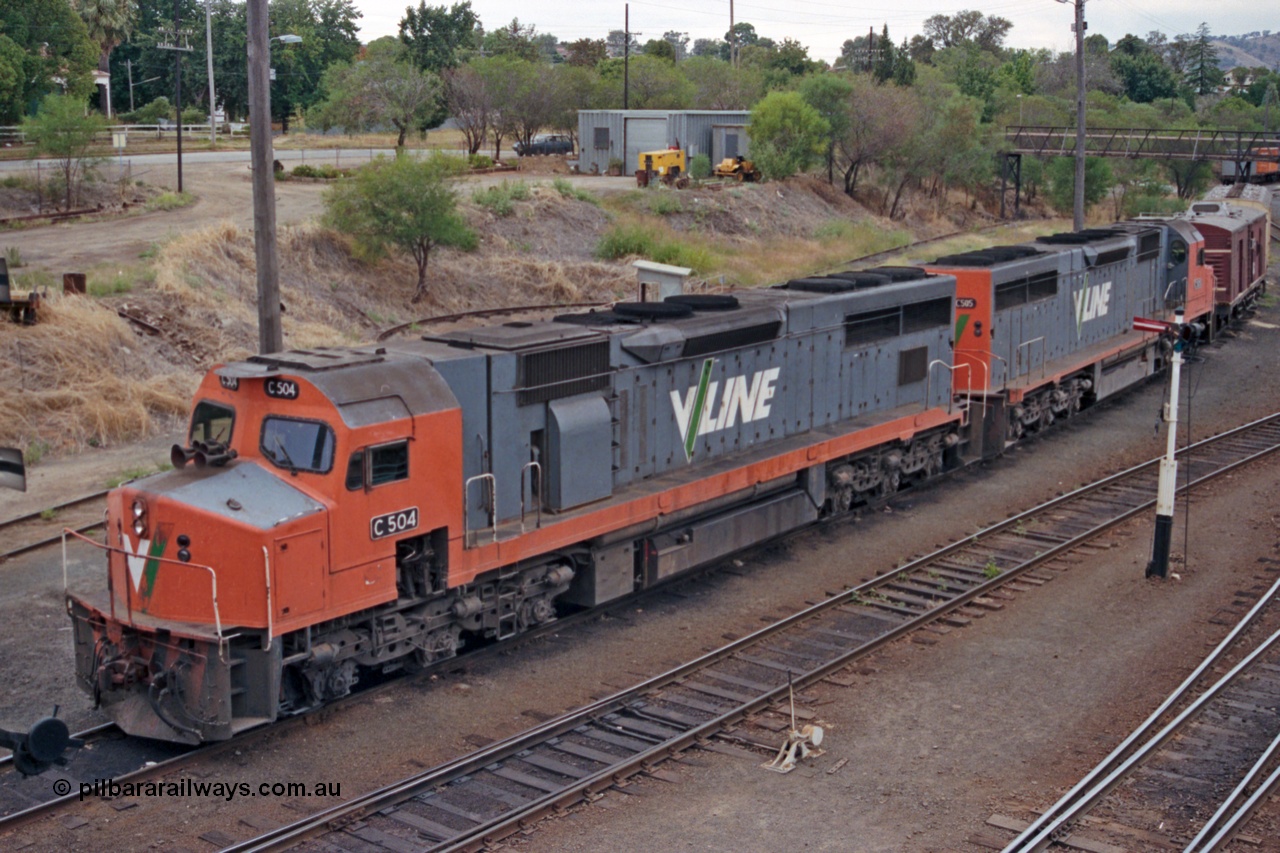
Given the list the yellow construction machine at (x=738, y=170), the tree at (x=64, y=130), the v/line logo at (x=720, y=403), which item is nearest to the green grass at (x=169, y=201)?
the tree at (x=64, y=130)

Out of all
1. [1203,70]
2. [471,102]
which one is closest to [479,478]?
[471,102]

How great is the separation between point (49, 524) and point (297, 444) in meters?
8.41

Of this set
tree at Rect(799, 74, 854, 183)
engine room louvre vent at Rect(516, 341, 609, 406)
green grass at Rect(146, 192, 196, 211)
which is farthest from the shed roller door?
engine room louvre vent at Rect(516, 341, 609, 406)

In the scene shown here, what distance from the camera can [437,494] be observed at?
11359 mm

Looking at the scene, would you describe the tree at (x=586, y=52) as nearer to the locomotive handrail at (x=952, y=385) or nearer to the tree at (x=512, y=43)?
the tree at (x=512, y=43)

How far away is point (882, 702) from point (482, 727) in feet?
12.4

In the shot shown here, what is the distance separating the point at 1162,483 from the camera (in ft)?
51.3

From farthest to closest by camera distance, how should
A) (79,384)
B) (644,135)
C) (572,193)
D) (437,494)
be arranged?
(644,135)
(572,193)
(79,384)
(437,494)

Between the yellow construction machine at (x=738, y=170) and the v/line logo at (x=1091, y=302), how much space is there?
101 feet

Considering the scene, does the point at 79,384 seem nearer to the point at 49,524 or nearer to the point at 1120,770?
the point at 49,524

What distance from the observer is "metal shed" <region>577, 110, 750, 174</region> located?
56.5 meters

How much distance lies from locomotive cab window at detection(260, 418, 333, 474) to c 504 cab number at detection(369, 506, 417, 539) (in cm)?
70

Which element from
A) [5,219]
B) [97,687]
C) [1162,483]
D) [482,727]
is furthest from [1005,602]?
[5,219]

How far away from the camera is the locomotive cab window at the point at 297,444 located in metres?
10.5
